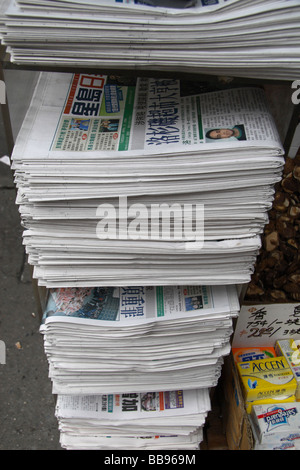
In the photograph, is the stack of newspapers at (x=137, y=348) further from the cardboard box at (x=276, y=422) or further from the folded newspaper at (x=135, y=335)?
the cardboard box at (x=276, y=422)

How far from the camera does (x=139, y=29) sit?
2.95 feet

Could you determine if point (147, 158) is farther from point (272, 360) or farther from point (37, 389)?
point (37, 389)

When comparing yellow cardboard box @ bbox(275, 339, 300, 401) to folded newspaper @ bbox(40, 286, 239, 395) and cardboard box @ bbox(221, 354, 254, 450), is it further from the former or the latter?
folded newspaper @ bbox(40, 286, 239, 395)

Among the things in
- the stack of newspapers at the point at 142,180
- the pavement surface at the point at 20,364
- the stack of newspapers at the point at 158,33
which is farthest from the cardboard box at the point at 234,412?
the stack of newspapers at the point at 158,33

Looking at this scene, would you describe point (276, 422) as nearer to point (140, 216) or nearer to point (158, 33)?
point (140, 216)

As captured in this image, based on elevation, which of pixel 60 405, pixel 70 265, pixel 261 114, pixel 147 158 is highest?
pixel 261 114

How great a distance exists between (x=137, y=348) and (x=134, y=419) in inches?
14.0

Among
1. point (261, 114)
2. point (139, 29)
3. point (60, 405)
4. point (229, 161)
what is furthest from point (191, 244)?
point (60, 405)

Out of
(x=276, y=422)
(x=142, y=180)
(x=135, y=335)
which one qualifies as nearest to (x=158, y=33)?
(x=142, y=180)

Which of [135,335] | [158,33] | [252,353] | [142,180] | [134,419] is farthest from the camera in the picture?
[252,353]

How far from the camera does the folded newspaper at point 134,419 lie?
1551mm

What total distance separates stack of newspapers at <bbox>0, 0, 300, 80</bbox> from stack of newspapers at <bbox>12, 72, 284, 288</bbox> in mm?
184

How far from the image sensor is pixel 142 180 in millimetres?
1053
